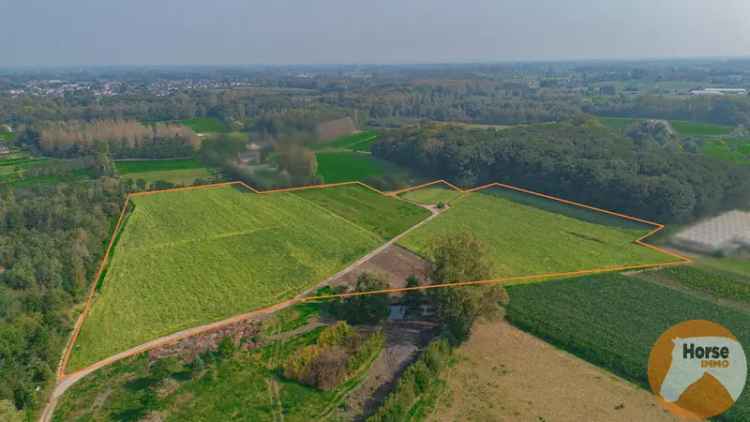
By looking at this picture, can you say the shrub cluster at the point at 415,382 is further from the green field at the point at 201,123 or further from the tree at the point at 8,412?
the green field at the point at 201,123

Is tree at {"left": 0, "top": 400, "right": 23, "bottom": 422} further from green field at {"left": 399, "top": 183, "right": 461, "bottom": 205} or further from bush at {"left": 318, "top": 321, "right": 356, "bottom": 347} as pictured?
green field at {"left": 399, "top": 183, "right": 461, "bottom": 205}

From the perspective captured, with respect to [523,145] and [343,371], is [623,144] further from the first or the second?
[343,371]

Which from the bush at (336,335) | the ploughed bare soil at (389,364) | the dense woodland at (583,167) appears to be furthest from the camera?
the dense woodland at (583,167)

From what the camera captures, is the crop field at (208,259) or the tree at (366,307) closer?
the tree at (366,307)

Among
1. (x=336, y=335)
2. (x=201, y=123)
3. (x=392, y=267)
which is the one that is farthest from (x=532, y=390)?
(x=201, y=123)

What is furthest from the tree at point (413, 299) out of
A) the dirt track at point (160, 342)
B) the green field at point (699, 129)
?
the green field at point (699, 129)

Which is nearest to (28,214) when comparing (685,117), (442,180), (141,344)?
(141,344)
